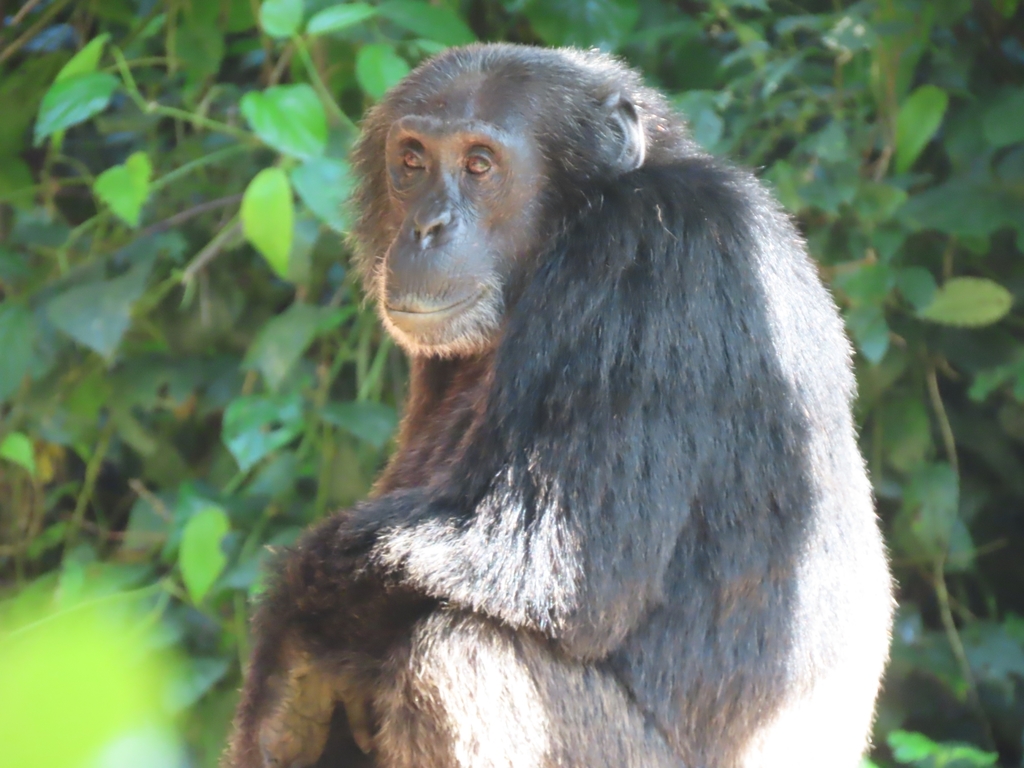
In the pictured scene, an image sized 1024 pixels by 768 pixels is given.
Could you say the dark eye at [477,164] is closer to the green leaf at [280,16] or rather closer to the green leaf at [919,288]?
the green leaf at [280,16]

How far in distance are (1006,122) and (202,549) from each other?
2.93 meters

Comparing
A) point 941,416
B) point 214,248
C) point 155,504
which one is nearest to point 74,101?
point 214,248

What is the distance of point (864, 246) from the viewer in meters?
4.10

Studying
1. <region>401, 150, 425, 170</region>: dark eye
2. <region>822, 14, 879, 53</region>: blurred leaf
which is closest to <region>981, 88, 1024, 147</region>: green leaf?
<region>822, 14, 879, 53</region>: blurred leaf

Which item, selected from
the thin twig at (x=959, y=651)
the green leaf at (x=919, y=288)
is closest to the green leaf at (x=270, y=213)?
the green leaf at (x=919, y=288)

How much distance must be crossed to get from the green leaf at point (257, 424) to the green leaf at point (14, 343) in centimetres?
88

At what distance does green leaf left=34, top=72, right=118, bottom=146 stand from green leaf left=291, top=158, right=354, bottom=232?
2.35ft

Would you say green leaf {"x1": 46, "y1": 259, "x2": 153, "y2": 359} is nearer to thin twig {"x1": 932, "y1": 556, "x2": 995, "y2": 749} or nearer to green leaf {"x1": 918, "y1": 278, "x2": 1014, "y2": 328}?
green leaf {"x1": 918, "y1": 278, "x2": 1014, "y2": 328}

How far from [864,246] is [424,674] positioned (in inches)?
98.2

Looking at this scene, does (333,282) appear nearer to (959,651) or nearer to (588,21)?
(588,21)

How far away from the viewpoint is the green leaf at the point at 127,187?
3.66 metres

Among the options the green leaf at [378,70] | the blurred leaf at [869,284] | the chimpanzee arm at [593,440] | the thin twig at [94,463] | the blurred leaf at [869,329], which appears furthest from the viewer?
the thin twig at [94,463]

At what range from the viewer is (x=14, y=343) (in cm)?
420

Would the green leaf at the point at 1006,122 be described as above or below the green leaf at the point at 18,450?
above
